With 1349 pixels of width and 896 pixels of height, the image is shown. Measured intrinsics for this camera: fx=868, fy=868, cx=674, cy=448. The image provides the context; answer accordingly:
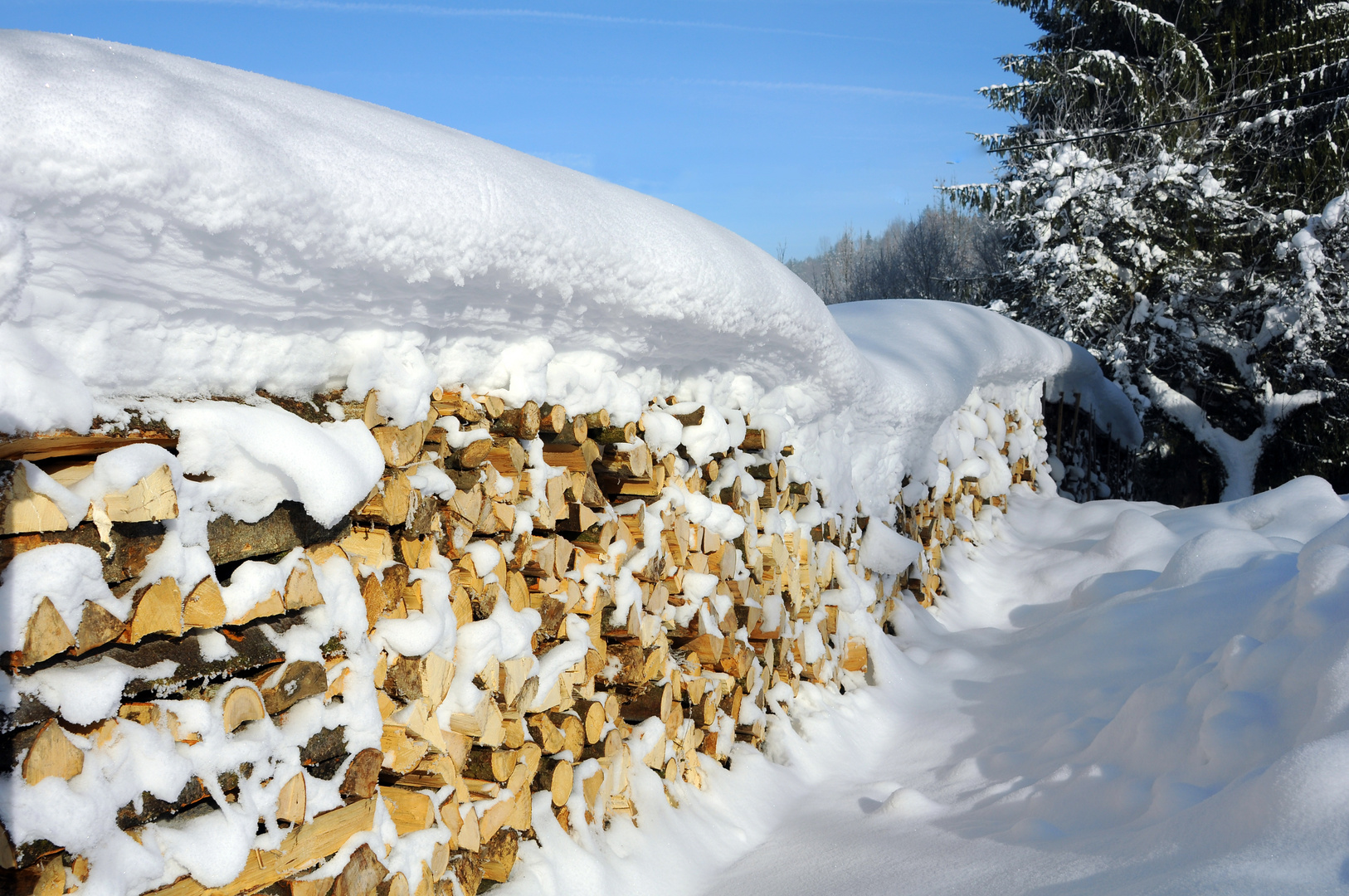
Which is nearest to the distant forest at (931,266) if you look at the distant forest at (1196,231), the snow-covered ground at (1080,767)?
the distant forest at (1196,231)

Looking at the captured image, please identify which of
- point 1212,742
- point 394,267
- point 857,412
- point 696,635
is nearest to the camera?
point 394,267

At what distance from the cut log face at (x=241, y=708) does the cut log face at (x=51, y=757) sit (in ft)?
0.70

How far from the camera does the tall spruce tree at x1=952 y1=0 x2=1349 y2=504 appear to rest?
395 inches

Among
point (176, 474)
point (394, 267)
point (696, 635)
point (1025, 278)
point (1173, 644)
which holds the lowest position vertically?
point (1173, 644)

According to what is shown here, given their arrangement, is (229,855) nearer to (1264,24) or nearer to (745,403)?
(745,403)

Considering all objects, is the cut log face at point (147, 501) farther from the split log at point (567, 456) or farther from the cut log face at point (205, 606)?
the split log at point (567, 456)

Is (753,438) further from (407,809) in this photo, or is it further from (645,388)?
(407,809)

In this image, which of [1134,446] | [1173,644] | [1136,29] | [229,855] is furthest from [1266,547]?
[1136,29]

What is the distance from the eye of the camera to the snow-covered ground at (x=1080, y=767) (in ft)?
5.23

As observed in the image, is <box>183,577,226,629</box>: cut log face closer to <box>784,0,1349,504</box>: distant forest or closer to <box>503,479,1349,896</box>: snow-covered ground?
<box>503,479,1349,896</box>: snow-covered ground

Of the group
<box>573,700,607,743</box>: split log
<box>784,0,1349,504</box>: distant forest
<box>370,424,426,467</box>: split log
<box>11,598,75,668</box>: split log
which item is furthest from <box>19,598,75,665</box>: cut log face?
<box>784,0,1349,504</box>: distant forest

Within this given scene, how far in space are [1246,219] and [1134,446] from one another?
410 cm

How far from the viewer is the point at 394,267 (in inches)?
61.9

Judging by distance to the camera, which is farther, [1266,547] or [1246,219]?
[1246,219]
